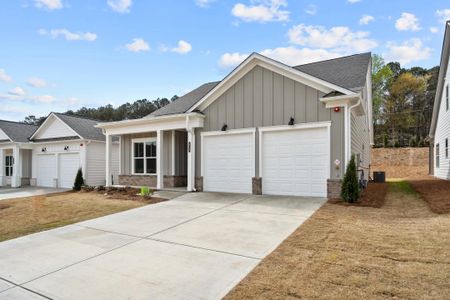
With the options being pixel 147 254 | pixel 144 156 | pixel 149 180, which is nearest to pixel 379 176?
pixel 149 180

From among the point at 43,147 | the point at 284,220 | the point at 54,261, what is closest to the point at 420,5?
the point at 284,220

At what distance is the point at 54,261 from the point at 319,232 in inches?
185

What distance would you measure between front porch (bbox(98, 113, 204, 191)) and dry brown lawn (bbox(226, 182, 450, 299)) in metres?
7.14

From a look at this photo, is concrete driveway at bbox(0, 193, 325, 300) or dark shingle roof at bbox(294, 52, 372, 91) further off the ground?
dark shingle roof at bbox(294, 52, 372, 91)

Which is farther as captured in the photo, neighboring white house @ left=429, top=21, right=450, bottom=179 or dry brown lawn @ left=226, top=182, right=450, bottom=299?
neighboring white house @ left=429, top=21, right=450, bottom=179

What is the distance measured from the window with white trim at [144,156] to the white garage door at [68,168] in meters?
4.63

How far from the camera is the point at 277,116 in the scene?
10.6 meters

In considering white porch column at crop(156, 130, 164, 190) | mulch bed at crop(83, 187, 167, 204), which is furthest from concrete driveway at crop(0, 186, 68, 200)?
white porch column at crop(156, 130, 164, 190)

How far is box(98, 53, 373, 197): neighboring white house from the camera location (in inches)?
379

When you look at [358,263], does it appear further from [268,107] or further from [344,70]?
[344,70]

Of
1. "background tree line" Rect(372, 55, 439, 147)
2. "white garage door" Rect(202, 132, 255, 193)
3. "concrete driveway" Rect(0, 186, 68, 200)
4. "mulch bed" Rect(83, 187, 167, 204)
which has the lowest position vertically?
"concrete driveway" Rect(0, 186, 68, 200)

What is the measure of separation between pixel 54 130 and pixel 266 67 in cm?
1504

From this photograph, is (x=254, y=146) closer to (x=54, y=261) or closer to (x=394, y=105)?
(x=54, y=261)

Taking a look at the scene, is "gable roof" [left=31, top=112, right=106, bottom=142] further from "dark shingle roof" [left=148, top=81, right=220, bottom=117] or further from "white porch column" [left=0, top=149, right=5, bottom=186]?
"white porch column" [left=0, top=149, right=5, bottom=186]
